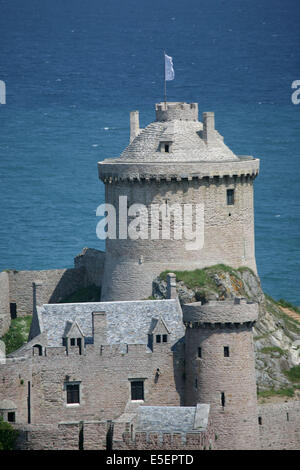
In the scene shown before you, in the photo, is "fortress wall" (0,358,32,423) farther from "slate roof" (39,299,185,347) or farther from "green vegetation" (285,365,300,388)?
"green vegetation" (285,365,300,388)

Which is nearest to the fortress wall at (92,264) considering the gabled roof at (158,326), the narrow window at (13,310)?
the narrow window at (13,310)

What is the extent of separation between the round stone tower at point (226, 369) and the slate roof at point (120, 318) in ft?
9.09

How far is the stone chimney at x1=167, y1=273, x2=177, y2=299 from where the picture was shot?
334 feet

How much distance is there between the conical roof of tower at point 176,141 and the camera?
356 feet

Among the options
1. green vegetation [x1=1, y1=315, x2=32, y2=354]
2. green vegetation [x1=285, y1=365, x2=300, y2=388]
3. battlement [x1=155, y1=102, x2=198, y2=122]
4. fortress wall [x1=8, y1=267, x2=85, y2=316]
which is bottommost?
green vegetation [x1=285, y1=365, x2=300, y2=388]

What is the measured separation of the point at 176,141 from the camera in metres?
109

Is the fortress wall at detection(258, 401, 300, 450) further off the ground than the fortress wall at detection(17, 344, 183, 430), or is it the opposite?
the fortress wall at detection(17, 344, 183, 430)

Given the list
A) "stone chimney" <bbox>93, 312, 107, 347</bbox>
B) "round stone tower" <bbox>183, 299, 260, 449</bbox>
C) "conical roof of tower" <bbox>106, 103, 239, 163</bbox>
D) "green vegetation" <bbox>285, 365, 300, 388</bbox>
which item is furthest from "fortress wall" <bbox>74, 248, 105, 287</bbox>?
"round stone tower" <bbox>183, 299, 260, 449</bbox>

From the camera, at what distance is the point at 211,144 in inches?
4318

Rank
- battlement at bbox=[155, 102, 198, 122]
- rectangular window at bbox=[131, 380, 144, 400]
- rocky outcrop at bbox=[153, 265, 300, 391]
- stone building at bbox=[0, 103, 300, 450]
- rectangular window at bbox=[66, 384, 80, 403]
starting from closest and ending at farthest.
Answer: stone building at bbox=[0, 103, 300, 450] < rectangular window at bbox=[66, 384, 80, 403] < rectangular window at bbox=[131, 380, 144, 400] < rocky outcrop at bbox=[153, 265, 300, 391] < battlement at bbox=[155, 102, 198, 122]

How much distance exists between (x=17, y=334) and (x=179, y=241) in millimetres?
14592

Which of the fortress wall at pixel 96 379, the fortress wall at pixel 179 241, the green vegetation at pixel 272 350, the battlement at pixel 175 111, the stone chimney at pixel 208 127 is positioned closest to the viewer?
the fortress wall at pixel 96 379

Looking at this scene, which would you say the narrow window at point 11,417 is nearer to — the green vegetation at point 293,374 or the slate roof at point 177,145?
the green vegetation at point 293,374
